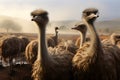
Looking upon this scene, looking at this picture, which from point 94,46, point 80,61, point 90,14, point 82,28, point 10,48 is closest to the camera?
point 94,46

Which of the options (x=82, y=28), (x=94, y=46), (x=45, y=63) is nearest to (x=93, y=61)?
(x=94, y=46)

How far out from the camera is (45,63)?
29.1 feet

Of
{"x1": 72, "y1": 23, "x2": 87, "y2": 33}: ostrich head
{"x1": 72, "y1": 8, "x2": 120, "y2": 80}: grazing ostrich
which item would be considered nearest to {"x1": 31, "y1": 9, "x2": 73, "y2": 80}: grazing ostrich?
{"x1": 72, "y1": 8, "x2": 120, "y2": 80}: grazing ostrich

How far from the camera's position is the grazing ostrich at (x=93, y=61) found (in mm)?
8812

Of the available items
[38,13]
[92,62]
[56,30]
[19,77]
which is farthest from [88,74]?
[56,30]

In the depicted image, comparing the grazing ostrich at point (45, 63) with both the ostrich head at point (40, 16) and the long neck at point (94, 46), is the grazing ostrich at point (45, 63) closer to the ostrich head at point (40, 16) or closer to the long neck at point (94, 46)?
the ostrich head at point (40, 16)

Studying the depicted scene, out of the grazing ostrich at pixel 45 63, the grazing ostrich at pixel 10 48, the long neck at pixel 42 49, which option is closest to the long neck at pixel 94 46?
the grazing ostrich at pixel 45 63

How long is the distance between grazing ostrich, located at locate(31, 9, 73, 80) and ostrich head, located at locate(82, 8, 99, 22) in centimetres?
86

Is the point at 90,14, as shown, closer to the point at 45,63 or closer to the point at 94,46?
the point at 94,46

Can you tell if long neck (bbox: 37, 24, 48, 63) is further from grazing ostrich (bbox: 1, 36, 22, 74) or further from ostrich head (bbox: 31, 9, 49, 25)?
grazing ostrich (bbox: 1, 36, 22, 74)

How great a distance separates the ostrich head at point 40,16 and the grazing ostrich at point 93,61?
2.84 ft

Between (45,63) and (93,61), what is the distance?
1037 mm

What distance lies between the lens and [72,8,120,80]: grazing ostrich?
347 inches

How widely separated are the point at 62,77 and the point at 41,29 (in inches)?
45.8
